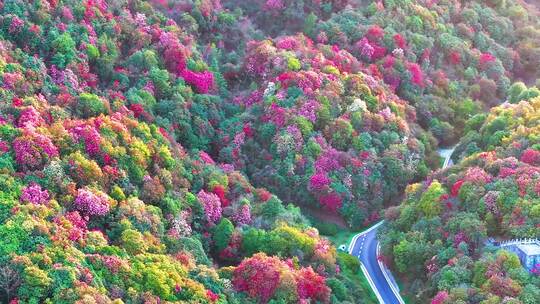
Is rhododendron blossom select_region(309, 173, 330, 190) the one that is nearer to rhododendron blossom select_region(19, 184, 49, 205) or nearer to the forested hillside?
the forested hillside

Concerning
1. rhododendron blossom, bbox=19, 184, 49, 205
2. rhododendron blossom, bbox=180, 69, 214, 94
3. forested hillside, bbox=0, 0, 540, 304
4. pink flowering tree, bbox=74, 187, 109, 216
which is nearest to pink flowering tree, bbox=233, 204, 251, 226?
forested hillside, bbox=0, 0, 540, 304

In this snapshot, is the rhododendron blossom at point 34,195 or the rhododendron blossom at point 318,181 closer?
the rhododendron blossom at point 34,195

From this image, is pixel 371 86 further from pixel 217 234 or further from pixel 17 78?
pixel 17 78

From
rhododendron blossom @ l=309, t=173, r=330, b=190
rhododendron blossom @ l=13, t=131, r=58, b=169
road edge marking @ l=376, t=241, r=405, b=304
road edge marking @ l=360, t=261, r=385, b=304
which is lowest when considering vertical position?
road edge marking @ l=360, t=261, r=385, b=304

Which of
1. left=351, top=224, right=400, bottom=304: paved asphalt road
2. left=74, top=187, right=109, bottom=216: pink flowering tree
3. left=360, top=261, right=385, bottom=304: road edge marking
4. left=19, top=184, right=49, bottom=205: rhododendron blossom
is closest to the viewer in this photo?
left=19, top=184, right=49, bottom=205: rhododendron blossom

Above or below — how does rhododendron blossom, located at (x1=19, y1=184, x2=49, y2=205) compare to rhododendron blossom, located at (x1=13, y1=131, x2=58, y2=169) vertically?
below

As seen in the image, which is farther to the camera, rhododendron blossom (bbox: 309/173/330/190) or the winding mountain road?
rhododendron blossom (bbox: 309/173/330/190)

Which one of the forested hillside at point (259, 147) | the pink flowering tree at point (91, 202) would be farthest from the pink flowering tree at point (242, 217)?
the pink flowering tree at point (91, 202)

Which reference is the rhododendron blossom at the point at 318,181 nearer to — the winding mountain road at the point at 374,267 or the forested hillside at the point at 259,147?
the forested hillside at the point at 259,147

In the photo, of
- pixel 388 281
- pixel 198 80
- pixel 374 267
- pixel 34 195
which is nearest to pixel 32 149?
pixel 34 195
